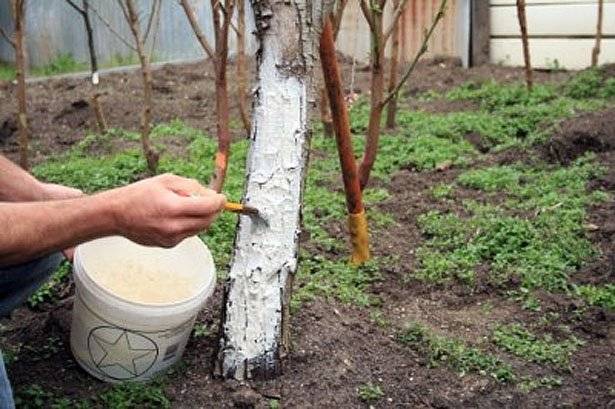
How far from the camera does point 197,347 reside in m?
2.36

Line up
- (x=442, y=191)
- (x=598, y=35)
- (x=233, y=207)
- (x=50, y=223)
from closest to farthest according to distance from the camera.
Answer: (x=50, y=223) < (x=233, y=207) < (x=442, y=191) < (x=598, y=35)

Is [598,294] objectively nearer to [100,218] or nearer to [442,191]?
[442,191]

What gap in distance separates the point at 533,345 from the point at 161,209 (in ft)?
4.42

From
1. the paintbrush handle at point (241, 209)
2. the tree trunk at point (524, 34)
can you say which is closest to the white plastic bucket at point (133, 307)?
the paintbrush handle at point (241, 209)

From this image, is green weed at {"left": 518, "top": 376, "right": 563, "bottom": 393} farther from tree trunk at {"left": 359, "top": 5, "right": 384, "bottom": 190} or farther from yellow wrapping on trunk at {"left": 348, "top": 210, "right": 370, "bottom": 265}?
tree trunk at {"left": 359, "top": 5, "right": 384, "bottom": 190}

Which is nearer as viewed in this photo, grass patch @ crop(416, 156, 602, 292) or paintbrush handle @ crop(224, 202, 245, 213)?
paintbrush handle @ crop(224, 202, 245, 213)

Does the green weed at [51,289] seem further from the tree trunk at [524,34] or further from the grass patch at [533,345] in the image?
the tree trunk at [524,34]

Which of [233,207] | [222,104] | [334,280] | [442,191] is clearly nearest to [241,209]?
[233,207]

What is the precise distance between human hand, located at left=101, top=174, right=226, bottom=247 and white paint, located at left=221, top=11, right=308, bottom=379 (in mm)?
434

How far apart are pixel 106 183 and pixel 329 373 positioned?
7.59 feet

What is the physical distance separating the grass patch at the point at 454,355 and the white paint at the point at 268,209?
53 centimetres

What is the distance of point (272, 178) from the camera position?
2.11 meters

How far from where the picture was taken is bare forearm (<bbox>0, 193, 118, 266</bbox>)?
1.59 meters

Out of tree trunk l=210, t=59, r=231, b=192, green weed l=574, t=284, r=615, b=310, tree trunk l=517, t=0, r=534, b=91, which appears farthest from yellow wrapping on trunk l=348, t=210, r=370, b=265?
tree trunk l=517, t=0, r=534, b=91
